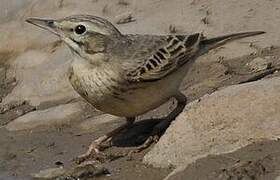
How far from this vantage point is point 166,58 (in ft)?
25.4

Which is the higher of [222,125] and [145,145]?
[222,125]

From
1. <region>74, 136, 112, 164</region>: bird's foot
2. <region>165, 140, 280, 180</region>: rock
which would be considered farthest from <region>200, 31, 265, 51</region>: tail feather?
<region>165, 140, 280, 180</region>: rock

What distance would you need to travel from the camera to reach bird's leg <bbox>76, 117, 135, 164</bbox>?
7562mm

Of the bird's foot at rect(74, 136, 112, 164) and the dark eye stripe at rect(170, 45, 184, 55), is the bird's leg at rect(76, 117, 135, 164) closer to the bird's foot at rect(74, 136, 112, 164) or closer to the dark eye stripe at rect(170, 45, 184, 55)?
the bird's foot at rect(74, 136, 112, 164)

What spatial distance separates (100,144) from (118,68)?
2.56 ft

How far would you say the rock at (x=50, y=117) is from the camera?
8.84 meters

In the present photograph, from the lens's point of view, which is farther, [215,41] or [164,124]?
[215,41]

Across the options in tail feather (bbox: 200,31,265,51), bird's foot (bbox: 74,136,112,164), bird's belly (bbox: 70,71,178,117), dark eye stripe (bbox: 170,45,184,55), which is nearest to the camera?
bird's belly (bbox: 70,71,178,117)

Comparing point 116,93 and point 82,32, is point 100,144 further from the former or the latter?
point 82,32

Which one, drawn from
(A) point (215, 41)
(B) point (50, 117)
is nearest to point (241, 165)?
(A) point (215, 41)

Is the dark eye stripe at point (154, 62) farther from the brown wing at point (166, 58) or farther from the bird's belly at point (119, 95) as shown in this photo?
the bird's belly at point (119, 95)

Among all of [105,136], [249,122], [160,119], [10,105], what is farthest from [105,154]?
[10,105]

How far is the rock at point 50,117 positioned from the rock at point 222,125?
189cm

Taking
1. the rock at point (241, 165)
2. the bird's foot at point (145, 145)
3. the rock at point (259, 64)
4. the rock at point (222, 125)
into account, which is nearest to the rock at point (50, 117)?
the bird's foot at point (145, 145)
